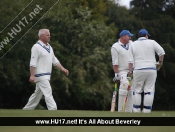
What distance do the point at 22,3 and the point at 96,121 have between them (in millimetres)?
36350

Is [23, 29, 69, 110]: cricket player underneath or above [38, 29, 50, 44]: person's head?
underneath

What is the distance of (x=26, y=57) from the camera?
5091 cm

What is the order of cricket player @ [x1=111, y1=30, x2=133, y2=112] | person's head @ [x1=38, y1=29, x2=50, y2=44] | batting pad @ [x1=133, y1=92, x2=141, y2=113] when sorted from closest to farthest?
person's head @ [x1=38, y1=29, x2=50, y2=44]
batting pad @ [x1=133, y1=92, x2=141, y2=113]
cricket player @ [x1=111, y1=30, x2=133, y2=112]

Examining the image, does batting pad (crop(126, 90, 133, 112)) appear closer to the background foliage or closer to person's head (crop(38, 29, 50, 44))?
person's head (crop(38, 29, 50, 44))

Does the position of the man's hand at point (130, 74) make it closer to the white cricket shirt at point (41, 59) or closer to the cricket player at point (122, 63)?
the cricket player at point (122, 63)

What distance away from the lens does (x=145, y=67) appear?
Result: 16016mm

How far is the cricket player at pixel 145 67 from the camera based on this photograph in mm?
16000

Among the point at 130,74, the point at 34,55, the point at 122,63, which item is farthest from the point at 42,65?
the point at 130,74

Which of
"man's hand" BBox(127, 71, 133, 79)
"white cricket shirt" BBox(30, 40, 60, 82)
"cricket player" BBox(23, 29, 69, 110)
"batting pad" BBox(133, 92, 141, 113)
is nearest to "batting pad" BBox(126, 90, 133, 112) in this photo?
"man's hand" BBox(127, 71, 133, 79)

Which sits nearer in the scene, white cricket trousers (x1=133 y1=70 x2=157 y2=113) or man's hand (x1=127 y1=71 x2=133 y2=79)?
white cricket trousers (x1=133 y1=70 x2=157 y2=113)

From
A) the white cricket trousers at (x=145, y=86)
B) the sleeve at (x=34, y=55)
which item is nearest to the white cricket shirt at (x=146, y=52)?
the white cricket trousers at (x=145, y=86)

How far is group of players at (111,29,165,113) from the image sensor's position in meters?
16.0

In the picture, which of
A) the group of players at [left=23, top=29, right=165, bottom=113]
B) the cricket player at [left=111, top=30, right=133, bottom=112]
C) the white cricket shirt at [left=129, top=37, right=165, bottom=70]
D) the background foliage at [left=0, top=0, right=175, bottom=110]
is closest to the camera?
the group of players at [left=23, top=29, right=165, bottom=113]

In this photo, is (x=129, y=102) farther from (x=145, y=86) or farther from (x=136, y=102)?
(x=145, y=86)
